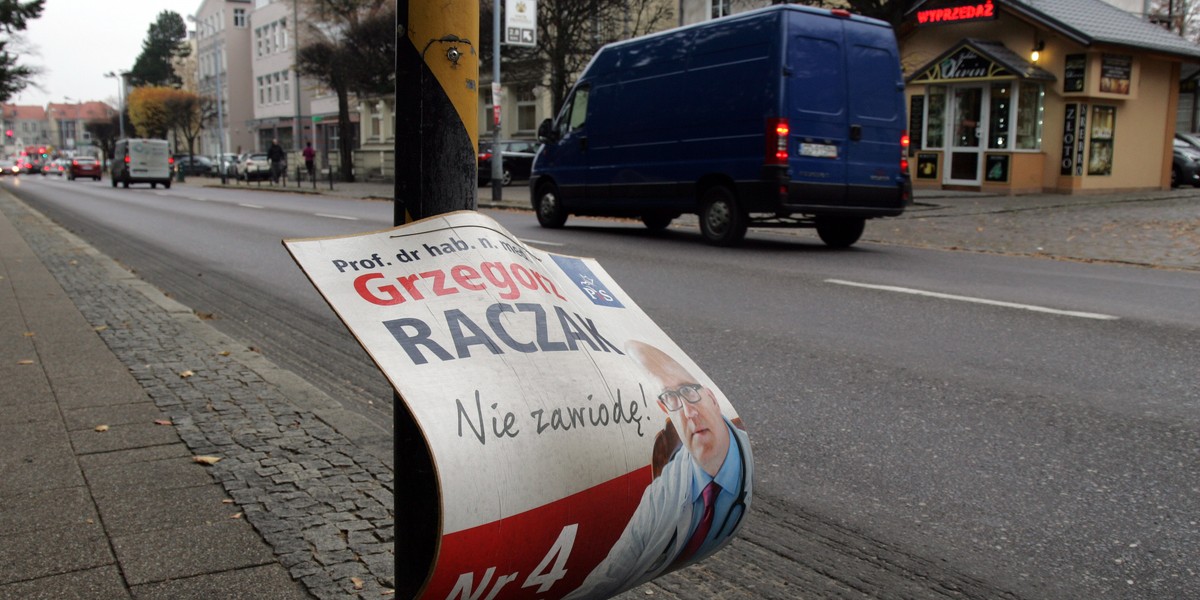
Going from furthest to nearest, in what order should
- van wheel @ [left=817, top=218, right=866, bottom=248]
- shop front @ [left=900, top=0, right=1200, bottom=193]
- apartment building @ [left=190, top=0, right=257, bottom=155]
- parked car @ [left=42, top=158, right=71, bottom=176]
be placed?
apartment building @ [left=190, top=0, right=257, bottom=155] → parked car @ [left=42, top=158, right=71, bottom=176] → shop front @ [left=900, top=0, right=1200, bottom=193] → van wheel @ [left=817, top=218, right=866, bottom=248]

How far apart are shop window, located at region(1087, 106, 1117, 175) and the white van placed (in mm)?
34284

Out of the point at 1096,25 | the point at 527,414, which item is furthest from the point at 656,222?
the point at 1096,25

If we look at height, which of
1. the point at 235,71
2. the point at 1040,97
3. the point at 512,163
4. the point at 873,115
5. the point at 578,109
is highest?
the point at 235,71

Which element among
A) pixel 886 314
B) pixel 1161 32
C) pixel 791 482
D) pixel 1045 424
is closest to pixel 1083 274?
pixel 886 314

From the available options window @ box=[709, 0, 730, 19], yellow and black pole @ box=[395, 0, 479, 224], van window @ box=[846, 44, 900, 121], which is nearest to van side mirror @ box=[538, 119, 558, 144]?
van window @ box=[846, 44, 900, 121]

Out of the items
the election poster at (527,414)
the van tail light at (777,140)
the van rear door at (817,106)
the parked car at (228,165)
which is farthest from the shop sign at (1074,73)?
the parked car at (228,165)

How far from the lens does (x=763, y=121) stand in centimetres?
1146

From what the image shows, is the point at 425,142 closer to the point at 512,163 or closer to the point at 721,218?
the point at 721,218

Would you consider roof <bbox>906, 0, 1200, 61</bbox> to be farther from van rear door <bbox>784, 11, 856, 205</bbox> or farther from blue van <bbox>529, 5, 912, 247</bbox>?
van rear door <bbox>784, 11, 856, 205</bbox>

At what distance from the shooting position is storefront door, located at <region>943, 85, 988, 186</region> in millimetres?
24438

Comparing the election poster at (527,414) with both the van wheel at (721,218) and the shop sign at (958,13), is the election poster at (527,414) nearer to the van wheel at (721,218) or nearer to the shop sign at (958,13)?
the van wheel at (721,218)

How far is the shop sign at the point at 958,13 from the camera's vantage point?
2395cm

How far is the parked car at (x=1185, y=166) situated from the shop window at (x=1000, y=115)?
19.6 ft

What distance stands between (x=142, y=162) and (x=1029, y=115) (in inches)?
1341
